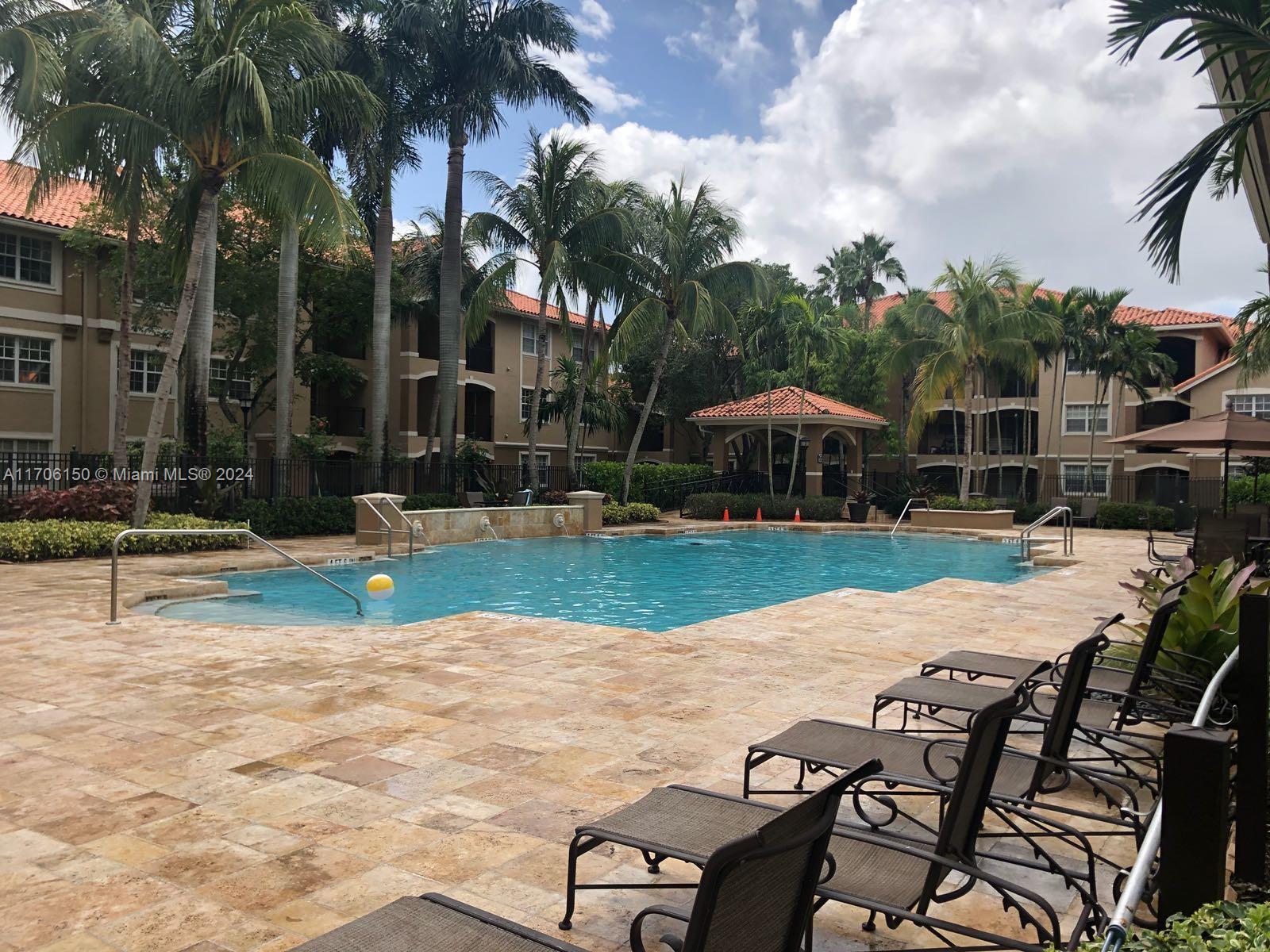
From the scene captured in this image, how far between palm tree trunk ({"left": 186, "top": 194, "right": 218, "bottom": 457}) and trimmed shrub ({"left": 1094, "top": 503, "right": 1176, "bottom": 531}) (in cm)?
2858

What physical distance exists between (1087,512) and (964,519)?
3823mm

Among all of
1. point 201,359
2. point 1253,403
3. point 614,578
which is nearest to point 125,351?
point 201,359

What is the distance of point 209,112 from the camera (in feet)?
53.8

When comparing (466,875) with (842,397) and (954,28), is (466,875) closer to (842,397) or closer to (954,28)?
(954,28)

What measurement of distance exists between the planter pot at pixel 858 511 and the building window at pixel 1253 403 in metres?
14.4

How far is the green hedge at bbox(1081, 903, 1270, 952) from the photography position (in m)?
2.06

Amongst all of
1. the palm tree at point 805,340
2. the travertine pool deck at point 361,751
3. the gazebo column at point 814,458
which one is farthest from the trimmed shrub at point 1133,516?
the travertine pool deck at point 361,751

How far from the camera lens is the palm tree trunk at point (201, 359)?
66.5 ft

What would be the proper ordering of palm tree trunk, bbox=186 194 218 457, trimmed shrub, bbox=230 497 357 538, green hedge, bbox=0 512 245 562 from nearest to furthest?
green hedge, bbox=0 512 245 562
palm tree trunk, bbox=186 194 218 457
trimmed shrub, bbox=230 497 357 538

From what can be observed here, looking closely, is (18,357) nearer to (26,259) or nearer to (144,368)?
(26,259)

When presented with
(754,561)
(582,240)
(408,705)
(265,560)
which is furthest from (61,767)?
(582,240)

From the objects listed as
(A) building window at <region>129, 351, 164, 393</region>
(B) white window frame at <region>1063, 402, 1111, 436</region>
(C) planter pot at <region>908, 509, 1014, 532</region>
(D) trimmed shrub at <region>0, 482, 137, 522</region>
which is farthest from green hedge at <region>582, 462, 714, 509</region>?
(D) trimmed shrub at <region>0, 482, 137, 522</region>

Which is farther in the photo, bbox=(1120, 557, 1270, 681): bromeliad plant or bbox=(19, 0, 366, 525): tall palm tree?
bbox=(19, 0, 366, 525): tall palm tree

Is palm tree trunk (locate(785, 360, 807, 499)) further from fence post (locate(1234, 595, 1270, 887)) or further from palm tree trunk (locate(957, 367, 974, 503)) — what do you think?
fence post (locate(1234, 595, 1270, 887))
